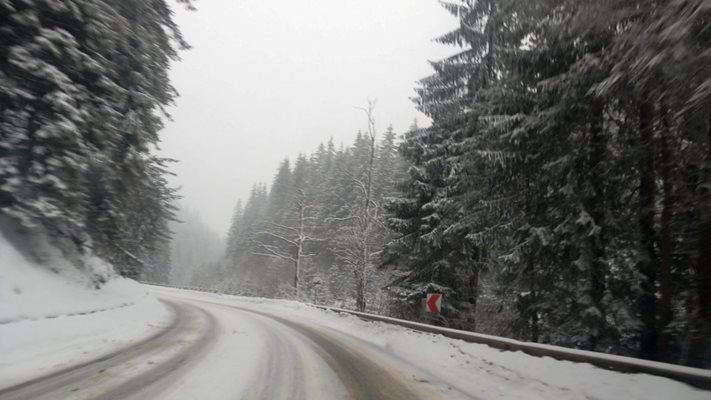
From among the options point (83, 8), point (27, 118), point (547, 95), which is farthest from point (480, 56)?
point (27, 118)

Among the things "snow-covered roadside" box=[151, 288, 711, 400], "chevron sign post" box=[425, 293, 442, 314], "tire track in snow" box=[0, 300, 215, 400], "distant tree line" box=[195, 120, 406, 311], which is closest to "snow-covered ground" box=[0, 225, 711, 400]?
"snow-covered roadside" box=[151, 288, 711, 400]

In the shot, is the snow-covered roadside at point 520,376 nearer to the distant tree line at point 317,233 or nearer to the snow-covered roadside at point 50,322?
the snow-covered roadside at point 50,322

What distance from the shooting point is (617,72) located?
543 centimetres

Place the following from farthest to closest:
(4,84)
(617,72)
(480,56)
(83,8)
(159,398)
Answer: (480,56) → (83,8) → (4,84) → (617,72) → (159,398)

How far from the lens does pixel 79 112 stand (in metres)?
8.41

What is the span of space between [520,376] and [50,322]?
840cm

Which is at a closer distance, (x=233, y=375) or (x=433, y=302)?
(x=233, y=375)

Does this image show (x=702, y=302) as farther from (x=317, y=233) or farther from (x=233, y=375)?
(x=317, y=233)

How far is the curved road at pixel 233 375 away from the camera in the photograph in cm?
441

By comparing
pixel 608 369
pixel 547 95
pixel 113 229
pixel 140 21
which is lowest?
pixel 608 369

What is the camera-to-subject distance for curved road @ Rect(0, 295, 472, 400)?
4406 mm

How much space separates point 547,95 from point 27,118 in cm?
1157

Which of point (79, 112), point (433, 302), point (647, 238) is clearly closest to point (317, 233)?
point (433, 302)

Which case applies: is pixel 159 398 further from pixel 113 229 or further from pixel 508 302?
pixel 508 302
